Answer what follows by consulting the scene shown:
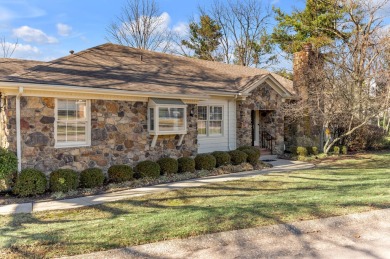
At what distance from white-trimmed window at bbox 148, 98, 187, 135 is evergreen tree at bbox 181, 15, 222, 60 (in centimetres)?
2257

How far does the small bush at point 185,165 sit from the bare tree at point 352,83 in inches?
279

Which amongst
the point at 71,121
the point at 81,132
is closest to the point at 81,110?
the point at 71,121

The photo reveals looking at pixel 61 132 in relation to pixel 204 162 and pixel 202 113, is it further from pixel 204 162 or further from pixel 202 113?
pixel 202 113

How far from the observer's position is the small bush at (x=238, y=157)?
12852mm

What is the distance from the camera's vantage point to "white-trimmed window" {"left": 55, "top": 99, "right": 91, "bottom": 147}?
30.8 ft

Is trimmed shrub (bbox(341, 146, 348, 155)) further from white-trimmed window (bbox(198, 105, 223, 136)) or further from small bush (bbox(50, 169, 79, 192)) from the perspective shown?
small bush (bbox(50, 169, 79, 192))

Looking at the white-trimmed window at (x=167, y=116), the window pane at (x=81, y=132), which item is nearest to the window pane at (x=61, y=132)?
the window pane at (x=81, y=132)

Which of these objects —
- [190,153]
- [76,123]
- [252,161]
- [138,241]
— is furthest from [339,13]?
[138,241]

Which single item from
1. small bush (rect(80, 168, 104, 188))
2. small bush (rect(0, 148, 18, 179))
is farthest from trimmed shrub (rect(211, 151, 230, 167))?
small bush (rect(0, 148, 18, 179))

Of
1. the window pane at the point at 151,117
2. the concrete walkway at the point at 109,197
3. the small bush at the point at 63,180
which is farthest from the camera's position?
the window pane at the point at 151,117

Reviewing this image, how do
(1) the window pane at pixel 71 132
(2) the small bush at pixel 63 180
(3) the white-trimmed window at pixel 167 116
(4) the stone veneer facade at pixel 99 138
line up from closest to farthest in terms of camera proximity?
(2) the small bush at pixel 63 180, (4) the stone veneer facade at pixel 99 138, (1) the window pane at pixel 71 132, (3) the white-trimmed window at pixel 167 116

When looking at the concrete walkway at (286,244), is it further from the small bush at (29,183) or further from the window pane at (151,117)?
the window pane at (151,117)

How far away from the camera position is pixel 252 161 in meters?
13.2

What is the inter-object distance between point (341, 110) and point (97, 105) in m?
11.4
